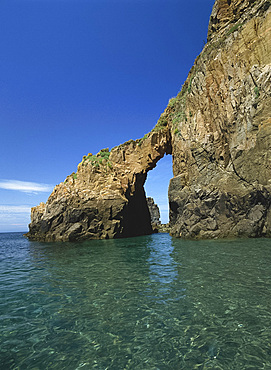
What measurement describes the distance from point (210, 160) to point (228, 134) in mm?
3853

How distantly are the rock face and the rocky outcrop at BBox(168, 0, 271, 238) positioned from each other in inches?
4.3

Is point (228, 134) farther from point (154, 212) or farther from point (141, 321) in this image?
point (154, 212)

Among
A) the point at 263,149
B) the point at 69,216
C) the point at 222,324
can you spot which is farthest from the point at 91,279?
the point at 69,216

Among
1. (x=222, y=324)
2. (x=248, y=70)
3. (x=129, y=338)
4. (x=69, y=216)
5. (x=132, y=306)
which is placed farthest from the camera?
(x=69, y=216)

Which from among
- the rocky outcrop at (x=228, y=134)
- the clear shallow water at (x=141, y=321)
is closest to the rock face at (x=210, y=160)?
the rocky outcrop at (x=228, y=134)

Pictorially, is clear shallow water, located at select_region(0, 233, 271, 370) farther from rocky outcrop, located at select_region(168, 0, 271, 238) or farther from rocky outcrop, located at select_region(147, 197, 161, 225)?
rocky outcrop, located at select_region(147, 197, 161, 225)

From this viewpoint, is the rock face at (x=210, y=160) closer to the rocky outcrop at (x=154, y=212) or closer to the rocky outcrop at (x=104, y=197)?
the rocky outcrop at (x=104, y=197)

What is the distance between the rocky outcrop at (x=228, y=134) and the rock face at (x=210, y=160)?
0.36ft

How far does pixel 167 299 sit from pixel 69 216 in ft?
103

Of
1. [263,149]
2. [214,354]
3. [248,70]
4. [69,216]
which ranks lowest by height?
[214,354]

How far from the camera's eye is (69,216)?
36.4 m

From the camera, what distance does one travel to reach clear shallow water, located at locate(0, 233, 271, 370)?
4.45m

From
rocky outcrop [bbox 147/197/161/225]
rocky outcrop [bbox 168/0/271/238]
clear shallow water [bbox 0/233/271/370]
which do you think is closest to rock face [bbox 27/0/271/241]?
rocky outcrop [bbox 168/0/271/238]

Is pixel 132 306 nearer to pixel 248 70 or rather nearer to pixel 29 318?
pixel 29 318
